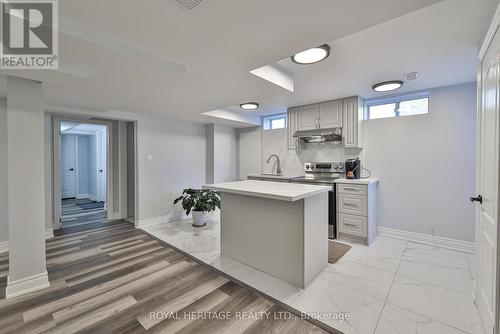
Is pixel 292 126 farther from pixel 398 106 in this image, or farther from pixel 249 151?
pixel 398 106

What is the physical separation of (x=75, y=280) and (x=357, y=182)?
3.63 m

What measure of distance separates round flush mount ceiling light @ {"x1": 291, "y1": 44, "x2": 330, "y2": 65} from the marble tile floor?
216 cm

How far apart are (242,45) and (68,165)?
25.9 ft

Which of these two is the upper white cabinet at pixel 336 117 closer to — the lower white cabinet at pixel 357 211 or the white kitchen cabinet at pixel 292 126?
the white kitchen cabinet at pixel 292 126

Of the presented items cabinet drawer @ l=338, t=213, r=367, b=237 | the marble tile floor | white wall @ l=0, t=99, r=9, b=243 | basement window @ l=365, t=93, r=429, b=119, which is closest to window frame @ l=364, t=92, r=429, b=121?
basement window @ l=365, t=93, r=429, b=119

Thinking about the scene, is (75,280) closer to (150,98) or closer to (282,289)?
(282,289)

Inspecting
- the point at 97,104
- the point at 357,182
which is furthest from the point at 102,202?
the point at 357,182

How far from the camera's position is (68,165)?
6.83 m

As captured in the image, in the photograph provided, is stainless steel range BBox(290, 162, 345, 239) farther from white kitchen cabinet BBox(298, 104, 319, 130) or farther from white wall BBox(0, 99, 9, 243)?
white wall BBox(0, 99, 9, 243)

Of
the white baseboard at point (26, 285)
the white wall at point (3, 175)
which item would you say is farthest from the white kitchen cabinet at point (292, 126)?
the white wall at point (3, 175)

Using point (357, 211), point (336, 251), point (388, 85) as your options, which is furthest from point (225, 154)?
point (388, 85)

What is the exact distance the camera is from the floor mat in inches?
104

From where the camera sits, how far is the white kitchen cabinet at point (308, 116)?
3.82 m

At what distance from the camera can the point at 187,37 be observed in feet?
4.83
